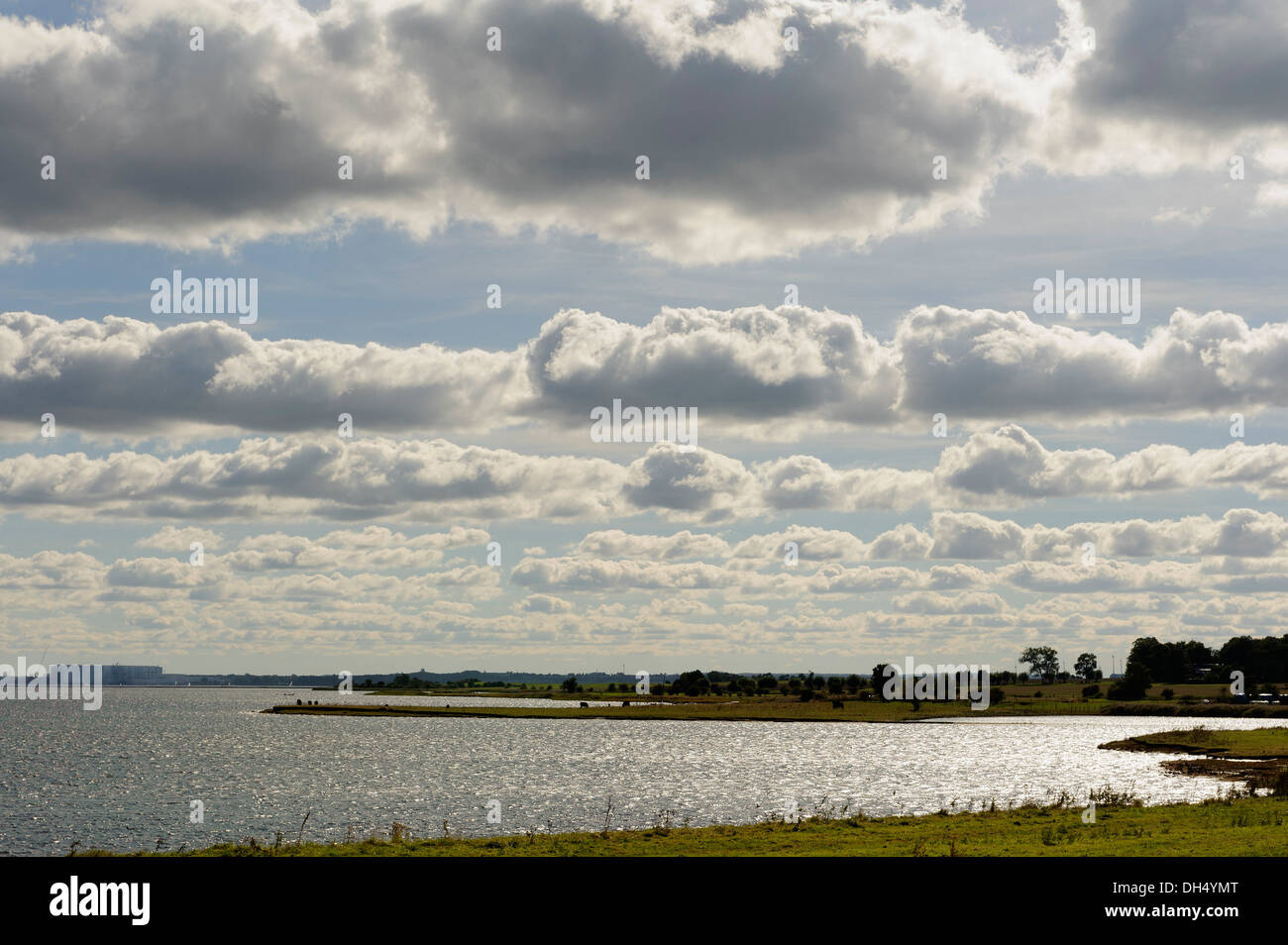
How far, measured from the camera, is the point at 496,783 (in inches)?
4139

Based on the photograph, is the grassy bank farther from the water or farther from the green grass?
the water

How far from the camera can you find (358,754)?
150500mm

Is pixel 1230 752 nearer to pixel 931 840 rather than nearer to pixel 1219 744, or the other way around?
pixel 1219 744

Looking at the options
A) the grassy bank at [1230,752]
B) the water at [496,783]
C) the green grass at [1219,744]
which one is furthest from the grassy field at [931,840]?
the green grass at [1219,744]

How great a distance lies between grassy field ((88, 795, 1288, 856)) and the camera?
41312 mm

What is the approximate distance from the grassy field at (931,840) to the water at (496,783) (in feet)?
38.3

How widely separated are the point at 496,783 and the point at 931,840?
6373 cm

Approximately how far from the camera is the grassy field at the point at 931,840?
41.3m
